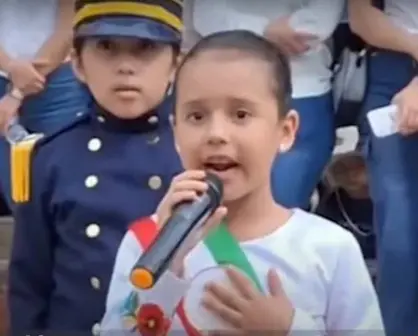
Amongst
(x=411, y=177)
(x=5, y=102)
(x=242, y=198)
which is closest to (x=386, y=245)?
(x=411, y=177)

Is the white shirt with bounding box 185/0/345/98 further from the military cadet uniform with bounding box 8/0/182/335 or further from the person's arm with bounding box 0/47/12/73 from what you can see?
the person's arm with bounding box 0/47/12/73

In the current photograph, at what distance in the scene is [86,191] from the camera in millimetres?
771

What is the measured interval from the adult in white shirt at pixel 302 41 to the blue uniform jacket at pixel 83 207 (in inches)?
3.3

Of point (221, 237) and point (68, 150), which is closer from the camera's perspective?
point (221, 237)

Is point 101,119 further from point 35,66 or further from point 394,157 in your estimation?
point 394,157

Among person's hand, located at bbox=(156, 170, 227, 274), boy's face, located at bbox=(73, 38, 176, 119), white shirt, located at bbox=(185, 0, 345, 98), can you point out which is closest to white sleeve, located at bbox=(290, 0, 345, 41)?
white shirt, located at bbox=(185, 0, 345, 98)

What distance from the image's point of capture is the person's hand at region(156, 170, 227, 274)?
63 cm

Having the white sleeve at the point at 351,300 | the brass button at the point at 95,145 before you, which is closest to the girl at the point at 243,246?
the white sleeve at the point at 351,300

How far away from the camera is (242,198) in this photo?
0.68 metres

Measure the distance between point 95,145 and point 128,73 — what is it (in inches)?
2.4

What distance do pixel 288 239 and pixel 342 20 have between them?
21 cm

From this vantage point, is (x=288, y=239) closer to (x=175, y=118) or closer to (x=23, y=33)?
(x=175, y=118)

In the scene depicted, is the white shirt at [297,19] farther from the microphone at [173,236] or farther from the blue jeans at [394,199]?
the microphone at [173,236]

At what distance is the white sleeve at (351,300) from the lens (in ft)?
2.19
